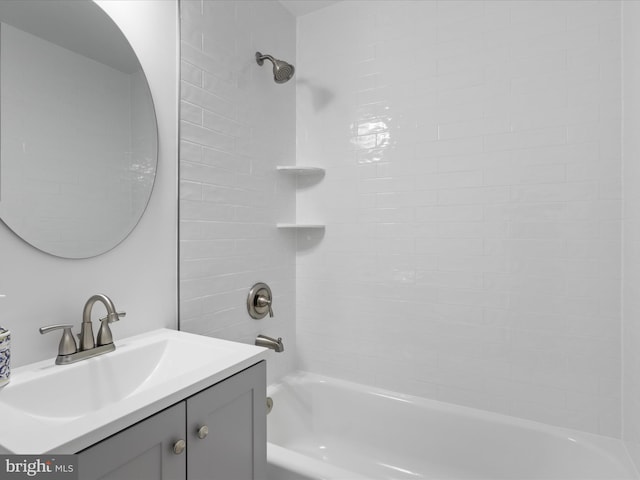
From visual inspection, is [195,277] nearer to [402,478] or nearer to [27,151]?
[27,151]

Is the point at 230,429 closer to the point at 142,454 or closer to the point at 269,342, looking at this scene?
the point at 142,454

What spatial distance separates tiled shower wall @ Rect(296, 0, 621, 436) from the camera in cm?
159

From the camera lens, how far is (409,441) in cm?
188

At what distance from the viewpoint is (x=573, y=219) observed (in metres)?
1.62

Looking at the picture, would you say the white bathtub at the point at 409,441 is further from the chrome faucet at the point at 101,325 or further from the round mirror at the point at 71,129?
the round mirror at the point at 71,129

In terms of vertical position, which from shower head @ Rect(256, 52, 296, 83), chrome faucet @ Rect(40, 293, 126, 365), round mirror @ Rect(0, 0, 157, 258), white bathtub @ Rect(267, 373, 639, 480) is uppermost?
shower head @ Rect(256, 52, 296, 83)

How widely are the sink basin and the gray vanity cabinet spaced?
1.2 inches

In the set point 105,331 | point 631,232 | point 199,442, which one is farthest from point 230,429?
point 631,232

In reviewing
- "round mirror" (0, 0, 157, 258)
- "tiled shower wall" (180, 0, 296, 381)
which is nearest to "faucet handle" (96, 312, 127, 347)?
"round mirror" (0, 0, 157, 258)

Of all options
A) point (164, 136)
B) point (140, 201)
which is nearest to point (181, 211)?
point (140, 201)

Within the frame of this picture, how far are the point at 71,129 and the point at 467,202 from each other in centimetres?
165

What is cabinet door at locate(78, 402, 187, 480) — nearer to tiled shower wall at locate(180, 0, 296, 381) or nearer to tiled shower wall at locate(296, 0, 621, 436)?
tiled shower wall at locate(180, 0, 296, 381)

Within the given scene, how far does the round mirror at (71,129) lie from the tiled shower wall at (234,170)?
0.25 metres

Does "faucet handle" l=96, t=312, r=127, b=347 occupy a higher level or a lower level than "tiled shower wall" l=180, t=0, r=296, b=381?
lower
